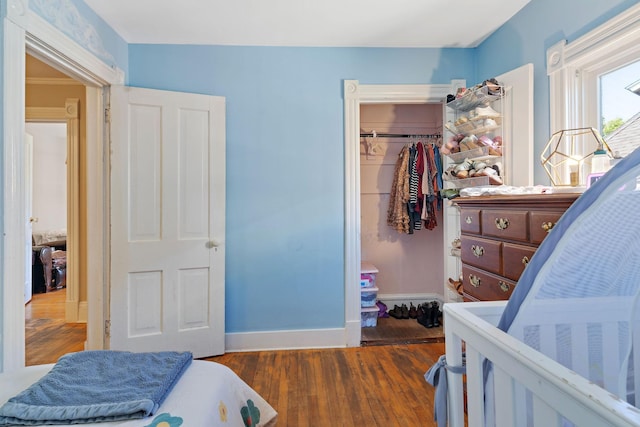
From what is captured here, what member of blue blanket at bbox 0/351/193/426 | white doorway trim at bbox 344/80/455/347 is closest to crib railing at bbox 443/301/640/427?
blue blanket at bbox 0/351/193/426

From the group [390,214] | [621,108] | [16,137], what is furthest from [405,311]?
[16,137]

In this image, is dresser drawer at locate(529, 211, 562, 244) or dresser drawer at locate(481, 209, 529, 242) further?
dresser drawer at locate(481, 209, 529, 242)

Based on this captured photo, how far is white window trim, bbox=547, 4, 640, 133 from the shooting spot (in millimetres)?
1423

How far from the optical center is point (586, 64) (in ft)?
5.38

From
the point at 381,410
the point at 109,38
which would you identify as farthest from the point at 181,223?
the point at 381,410

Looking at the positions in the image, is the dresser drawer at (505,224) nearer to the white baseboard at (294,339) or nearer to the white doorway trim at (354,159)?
the white doorway trim at (354,159)

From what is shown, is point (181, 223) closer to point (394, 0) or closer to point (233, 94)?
point (233, 94)

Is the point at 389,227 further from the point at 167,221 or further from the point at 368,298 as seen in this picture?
the point at 167,221

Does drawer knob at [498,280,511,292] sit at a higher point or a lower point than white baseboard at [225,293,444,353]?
higher

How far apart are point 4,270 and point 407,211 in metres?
2.88

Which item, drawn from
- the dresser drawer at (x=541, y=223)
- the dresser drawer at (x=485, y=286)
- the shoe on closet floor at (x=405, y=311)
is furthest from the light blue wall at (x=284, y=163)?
the dresser drawer at (x=541, y=223)

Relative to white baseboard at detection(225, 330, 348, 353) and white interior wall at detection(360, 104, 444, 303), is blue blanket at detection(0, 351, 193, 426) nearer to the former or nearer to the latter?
white baseboard at detection(225, 330, 348, 353)

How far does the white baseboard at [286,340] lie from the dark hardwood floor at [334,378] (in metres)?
0.05

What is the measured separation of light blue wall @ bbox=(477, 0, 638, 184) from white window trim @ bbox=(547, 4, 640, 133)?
0.06 meters
